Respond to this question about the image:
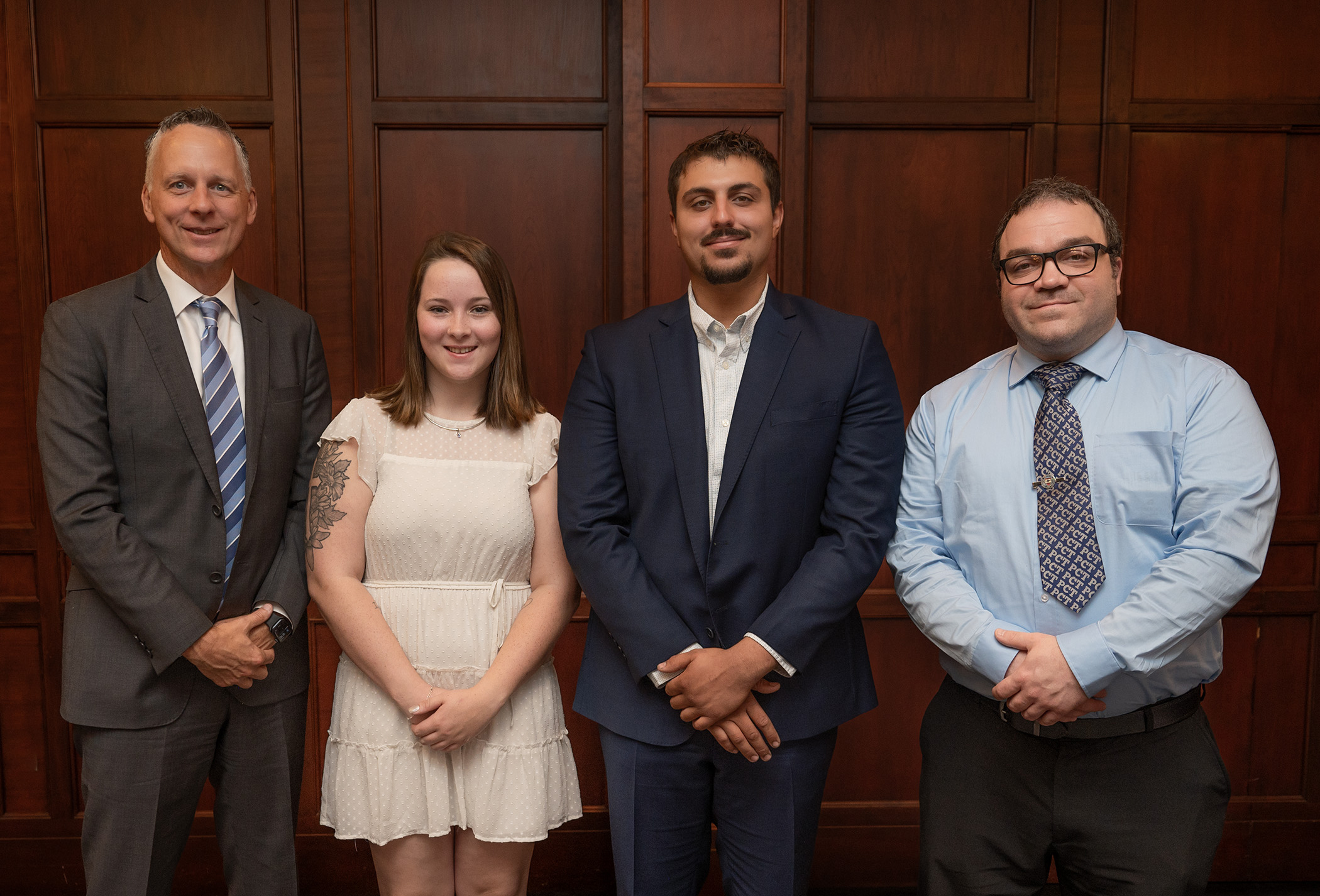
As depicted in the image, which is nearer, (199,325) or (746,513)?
(746,513)

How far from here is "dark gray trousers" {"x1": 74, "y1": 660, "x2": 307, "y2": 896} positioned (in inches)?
74.2

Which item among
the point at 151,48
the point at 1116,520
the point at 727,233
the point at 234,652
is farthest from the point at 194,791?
the point at 151,48

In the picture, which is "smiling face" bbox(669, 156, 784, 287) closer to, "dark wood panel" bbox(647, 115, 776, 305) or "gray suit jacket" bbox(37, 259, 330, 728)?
"dark wood panel" bbox(647, 115, 776, 305)

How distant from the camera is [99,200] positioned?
9.28 feet

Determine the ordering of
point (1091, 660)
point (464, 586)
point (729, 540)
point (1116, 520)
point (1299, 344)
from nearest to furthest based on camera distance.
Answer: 1. point (1091, 660)
2. point (1116, 520)
3. point (729, 540)
4. point (464, 586)
5. point (1299, 344)

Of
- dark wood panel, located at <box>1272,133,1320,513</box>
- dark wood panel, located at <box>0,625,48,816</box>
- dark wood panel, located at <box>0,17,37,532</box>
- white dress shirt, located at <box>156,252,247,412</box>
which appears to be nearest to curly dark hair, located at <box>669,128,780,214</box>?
white dress shirt, located at <box>156,252,247,412</box>

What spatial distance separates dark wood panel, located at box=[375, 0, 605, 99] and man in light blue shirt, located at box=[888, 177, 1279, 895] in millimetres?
1608

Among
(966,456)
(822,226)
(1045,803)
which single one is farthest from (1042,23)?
(1045,803)

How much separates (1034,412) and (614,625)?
37.3 inches

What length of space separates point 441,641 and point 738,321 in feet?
3.03

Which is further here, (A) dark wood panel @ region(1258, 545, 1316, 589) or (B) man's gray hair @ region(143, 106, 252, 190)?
(A) dark wood panel @ region(1258, 545, 1316, 589)

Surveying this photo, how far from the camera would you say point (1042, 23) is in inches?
111

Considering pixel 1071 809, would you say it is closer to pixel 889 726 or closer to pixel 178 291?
pixel 889 726

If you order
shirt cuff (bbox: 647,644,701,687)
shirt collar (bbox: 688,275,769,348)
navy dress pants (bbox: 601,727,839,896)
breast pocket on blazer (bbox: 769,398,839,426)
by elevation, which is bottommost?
navy dress pants (bbox: 601,727,839,896)
